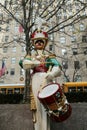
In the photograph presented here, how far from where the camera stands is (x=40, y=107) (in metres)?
6.12

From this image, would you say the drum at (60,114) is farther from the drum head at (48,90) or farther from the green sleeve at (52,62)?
the green sleeve at (52,62)

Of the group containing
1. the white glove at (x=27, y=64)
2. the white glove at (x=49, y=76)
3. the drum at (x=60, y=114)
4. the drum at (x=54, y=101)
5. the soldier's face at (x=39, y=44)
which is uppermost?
the soldier's face at (x=39, y=44)

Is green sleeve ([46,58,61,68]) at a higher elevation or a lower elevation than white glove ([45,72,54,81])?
higher

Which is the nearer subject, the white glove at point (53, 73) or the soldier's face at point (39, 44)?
the white glove at point (53, 73)

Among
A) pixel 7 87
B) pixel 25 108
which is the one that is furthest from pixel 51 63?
pixel 7 87

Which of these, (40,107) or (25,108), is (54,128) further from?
(40,107)

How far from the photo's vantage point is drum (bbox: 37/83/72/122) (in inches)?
222

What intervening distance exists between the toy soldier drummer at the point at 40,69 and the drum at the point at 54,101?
30 centimetres

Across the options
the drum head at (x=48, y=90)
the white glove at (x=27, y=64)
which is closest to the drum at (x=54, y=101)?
the drum head at (x=48, y=90)

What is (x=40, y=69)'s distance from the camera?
6398mm

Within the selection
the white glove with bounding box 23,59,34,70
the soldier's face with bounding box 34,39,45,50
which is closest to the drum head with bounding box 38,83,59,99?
the white glove with bounding box 23,59,34,70

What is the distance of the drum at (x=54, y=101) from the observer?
5.64 m

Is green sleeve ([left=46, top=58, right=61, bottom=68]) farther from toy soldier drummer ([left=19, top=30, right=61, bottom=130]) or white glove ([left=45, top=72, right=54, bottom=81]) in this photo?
white glove ([left=45, top=72, right=54, bottom=81])

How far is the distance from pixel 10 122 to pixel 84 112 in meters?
1.87
